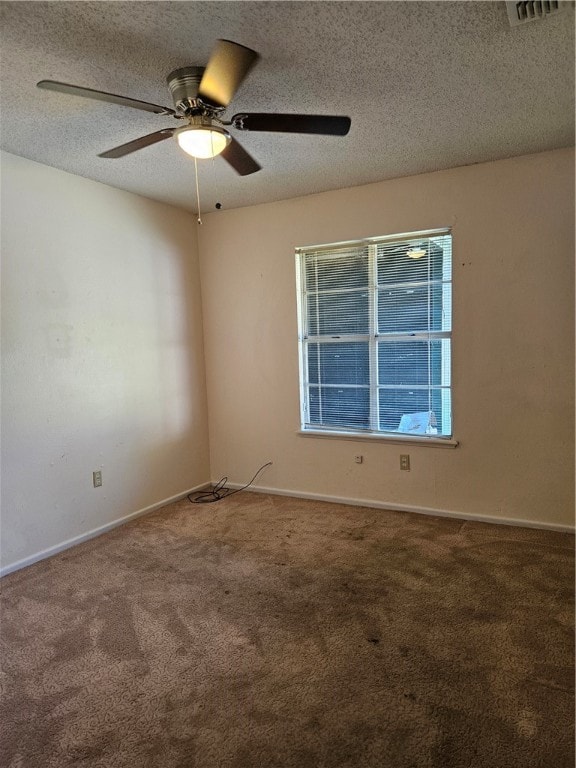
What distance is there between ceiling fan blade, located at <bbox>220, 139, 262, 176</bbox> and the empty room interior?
15mm

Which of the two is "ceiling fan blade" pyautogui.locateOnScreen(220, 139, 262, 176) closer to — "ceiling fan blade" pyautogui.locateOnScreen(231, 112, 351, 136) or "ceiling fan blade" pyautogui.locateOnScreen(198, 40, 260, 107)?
"ceiling fan blade" pyautogui.locateOnScreen(231, 112, 351, 136)

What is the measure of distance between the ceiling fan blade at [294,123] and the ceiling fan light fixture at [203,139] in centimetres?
8

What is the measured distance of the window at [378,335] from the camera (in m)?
3.38

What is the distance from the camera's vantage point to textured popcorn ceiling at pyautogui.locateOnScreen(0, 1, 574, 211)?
164cm

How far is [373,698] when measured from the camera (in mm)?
1684

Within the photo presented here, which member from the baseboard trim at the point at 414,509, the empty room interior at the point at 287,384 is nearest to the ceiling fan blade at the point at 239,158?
the empty room interior at the point at 287,384

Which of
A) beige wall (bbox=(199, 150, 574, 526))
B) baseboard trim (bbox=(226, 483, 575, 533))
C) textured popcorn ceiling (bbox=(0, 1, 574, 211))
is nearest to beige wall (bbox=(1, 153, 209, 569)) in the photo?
textured popcorn ceiling (bbox=(0, 1, 574, 211))

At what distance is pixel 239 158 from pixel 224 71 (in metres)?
0.64

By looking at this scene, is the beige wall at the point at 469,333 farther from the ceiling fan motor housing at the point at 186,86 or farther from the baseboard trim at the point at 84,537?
the ceiling fan motor housing at the point at 186,86

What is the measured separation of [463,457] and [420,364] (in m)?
0.75

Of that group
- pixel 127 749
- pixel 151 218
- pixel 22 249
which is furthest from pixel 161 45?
pixel 127 749

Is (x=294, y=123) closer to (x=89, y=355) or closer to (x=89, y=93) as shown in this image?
(x=89, y=93)

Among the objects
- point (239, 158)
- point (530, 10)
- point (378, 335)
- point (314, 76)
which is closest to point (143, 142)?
point (239, 158)

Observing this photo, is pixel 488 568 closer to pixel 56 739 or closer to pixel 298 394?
pixel 298 394
